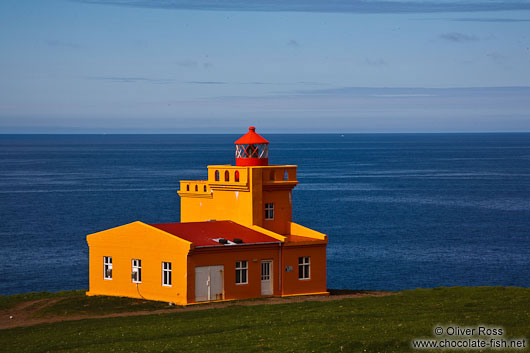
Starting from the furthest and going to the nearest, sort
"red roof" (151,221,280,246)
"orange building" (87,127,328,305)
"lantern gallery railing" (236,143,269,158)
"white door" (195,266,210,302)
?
1. "lantern gallery railing" (236,143,269,158)
2. "red roof" (151,221,280,246)
3. "orange building" (87,127,328,305)
4. "white door" (195,266,210,302)

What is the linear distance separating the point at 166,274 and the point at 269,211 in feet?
24.8

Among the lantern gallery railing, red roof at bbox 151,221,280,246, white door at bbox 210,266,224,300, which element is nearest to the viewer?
white door at bbox 210,266,224,300

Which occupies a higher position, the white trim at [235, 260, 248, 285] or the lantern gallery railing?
the lantern gallery railing

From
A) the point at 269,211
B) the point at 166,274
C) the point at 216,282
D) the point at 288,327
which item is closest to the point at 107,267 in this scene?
the point at 166,274

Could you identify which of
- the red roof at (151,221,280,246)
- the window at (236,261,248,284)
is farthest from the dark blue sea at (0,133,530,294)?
the window at (236,261,248,284)

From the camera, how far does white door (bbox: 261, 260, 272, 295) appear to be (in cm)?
4009

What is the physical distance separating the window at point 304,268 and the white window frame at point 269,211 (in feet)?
10.7

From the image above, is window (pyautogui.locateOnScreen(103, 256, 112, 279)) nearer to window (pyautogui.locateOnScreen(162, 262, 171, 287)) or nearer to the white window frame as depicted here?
window (pyautogui.locateOnScreen(162, 262, 171, 287))

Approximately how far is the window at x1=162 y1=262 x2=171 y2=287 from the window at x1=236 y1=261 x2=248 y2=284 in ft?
10.8

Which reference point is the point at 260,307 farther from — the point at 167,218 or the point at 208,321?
the point at 167,218

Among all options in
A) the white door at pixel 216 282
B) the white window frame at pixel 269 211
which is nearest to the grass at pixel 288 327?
the white door at pixel 216 282

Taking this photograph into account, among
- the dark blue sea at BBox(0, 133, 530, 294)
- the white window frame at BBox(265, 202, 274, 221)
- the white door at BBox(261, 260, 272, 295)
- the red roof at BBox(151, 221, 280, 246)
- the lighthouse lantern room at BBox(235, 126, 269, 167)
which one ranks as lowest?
the dark blue sea at BBox(0, 133, 530, 294)

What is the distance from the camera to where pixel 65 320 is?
34.3 meters

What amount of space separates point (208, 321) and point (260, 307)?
13.7 ft
